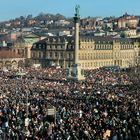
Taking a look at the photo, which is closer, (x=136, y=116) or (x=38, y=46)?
(x=136, y=116)

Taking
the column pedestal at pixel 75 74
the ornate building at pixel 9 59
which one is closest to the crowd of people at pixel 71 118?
the column pedestal at pixel 75 74

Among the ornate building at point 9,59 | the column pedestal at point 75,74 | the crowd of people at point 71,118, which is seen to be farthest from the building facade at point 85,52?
the crowd of people at point 71,118

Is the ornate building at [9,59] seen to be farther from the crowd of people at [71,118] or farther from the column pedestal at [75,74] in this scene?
the crowd of people at [71,118]

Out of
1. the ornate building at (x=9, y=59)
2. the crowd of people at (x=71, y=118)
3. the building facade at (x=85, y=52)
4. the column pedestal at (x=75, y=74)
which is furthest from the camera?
the building facade at (x=85, y=52)

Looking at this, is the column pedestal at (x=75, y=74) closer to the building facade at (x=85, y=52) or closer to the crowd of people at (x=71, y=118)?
the crowd of people at (x=71, y=118)

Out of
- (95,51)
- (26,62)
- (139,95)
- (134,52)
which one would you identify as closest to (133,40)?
(134,52)

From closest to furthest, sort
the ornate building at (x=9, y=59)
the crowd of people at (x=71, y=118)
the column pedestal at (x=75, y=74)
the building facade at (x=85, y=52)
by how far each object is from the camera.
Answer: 1. the crowd of people at (x=71, y=118)
2. the column pedestal at (x=75, y=74)
3. the ornate building at (x=9, y=59)
4. the building facade at (x=85, y=52)

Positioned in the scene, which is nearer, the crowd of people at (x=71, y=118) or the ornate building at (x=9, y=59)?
the crowd of people at (x=71, y=118)

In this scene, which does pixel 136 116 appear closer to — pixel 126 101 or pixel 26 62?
pixel 126 101
